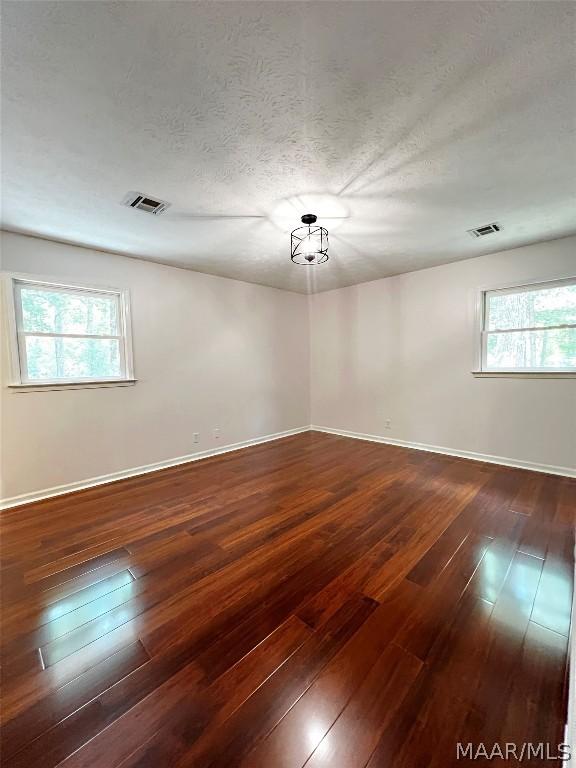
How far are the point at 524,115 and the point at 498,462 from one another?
11.7 feet

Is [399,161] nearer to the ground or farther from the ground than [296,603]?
farther from the ground

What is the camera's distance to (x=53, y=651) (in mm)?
1396

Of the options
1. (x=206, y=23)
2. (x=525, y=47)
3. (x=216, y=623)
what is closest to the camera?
(x=206, y=23)

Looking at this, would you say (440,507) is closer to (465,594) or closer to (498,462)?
(465,594)

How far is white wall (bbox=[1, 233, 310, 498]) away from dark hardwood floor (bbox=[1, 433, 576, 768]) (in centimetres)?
64

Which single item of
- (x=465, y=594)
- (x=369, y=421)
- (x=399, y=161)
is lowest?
(x=465, y=594)

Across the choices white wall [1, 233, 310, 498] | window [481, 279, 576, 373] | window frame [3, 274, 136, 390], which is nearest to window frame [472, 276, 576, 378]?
window [481, 279, 576, 373]

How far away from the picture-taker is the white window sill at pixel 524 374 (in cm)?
332

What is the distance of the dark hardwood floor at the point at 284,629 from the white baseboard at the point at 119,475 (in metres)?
0.21

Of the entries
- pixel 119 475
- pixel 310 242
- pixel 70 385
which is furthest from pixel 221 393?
pixel 310 242

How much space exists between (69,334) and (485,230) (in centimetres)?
455

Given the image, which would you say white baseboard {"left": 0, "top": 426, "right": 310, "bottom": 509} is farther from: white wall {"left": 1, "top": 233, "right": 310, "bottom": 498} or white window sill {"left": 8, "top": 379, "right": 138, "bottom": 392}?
white window sill {"left": 8, "top": 379, "right": 138, "bottom": 392}

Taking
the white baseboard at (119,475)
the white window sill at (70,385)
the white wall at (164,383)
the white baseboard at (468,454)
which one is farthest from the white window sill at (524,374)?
the white window sill at (70,385)

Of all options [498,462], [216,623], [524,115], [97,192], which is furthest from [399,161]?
[498,462]
